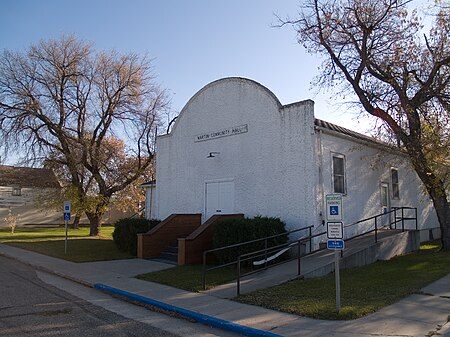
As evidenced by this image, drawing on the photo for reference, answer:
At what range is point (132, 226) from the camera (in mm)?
17625

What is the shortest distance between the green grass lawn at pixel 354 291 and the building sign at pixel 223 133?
719 cm

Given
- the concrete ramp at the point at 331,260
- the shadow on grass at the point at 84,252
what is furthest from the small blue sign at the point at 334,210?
the shadow on grass at the point at 84,252

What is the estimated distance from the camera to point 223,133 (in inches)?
671

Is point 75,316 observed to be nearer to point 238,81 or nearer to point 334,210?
point 334,210

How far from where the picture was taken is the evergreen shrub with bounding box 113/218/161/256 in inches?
681

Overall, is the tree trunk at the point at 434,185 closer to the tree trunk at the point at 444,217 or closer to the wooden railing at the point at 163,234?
the tree trunk at the point at 444,217

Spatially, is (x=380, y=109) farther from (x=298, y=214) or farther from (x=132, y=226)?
(x=132, y=226)

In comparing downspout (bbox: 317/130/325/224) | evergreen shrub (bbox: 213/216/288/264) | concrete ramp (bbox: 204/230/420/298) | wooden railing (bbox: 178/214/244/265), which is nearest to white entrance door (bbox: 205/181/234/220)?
wooden railing (bbox: 178/214/244/265)

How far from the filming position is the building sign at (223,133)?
16.3m

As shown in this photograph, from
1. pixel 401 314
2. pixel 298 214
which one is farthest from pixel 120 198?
pixel 401 314

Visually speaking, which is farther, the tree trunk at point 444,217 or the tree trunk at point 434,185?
the tree trunk at point 444,217

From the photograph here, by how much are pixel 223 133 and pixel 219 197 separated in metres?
2.72

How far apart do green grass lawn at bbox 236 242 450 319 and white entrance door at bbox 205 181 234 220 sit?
628cm

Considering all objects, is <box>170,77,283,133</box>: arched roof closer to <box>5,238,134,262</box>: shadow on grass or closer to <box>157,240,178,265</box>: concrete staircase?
<box>157,240,178,265</box>: concrete staircase
